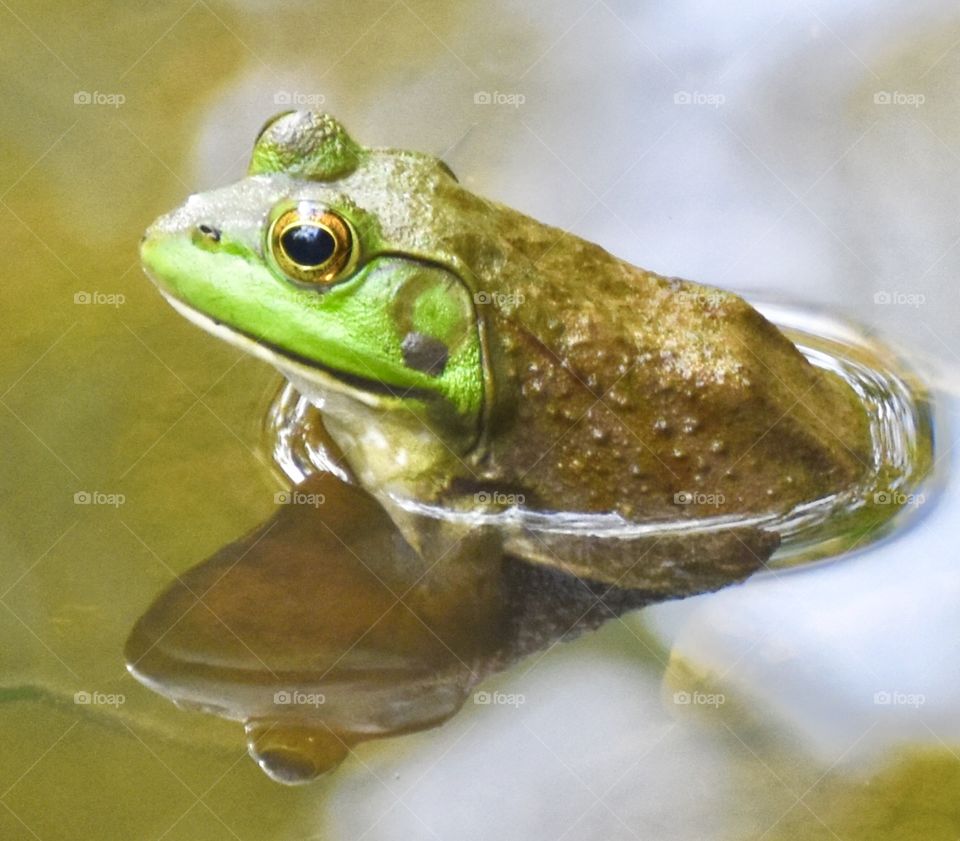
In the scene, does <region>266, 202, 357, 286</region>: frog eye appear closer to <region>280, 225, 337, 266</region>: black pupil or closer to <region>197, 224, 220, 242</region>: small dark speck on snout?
<region>280, 225, 337, 266</region>: black pupil


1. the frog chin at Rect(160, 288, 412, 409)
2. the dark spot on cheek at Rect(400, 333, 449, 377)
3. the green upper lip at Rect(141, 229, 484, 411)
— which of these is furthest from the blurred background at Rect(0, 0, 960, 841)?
the dark spot on cheek at Rect(400, 333, 449, 377)

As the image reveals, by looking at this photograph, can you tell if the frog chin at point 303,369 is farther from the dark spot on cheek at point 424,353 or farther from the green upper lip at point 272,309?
the dark spot on cheek at point 424,353

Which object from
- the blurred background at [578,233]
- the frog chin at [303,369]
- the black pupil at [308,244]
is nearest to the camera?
the blurred background at [578,233]

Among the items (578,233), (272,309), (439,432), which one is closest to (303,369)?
(272,309)

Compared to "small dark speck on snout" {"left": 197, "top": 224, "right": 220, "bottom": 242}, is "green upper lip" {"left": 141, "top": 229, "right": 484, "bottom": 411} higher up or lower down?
lower down

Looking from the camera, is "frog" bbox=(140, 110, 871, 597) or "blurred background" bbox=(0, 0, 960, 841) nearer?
"blurred background" bbox=(0, 0, 960, 841)

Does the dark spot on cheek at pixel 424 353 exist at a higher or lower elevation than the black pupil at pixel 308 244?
lower

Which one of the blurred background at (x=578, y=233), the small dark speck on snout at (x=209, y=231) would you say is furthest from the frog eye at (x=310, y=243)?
the blurred background at (x=578, y=233)

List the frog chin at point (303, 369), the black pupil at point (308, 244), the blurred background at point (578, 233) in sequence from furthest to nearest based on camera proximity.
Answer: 1. the frog chin at point (303, 369)
2. the black pupil at point (308, 244)
3. the blurred background at point (578, 233)

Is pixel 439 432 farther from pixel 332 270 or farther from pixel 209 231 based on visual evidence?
pixel 209 231
